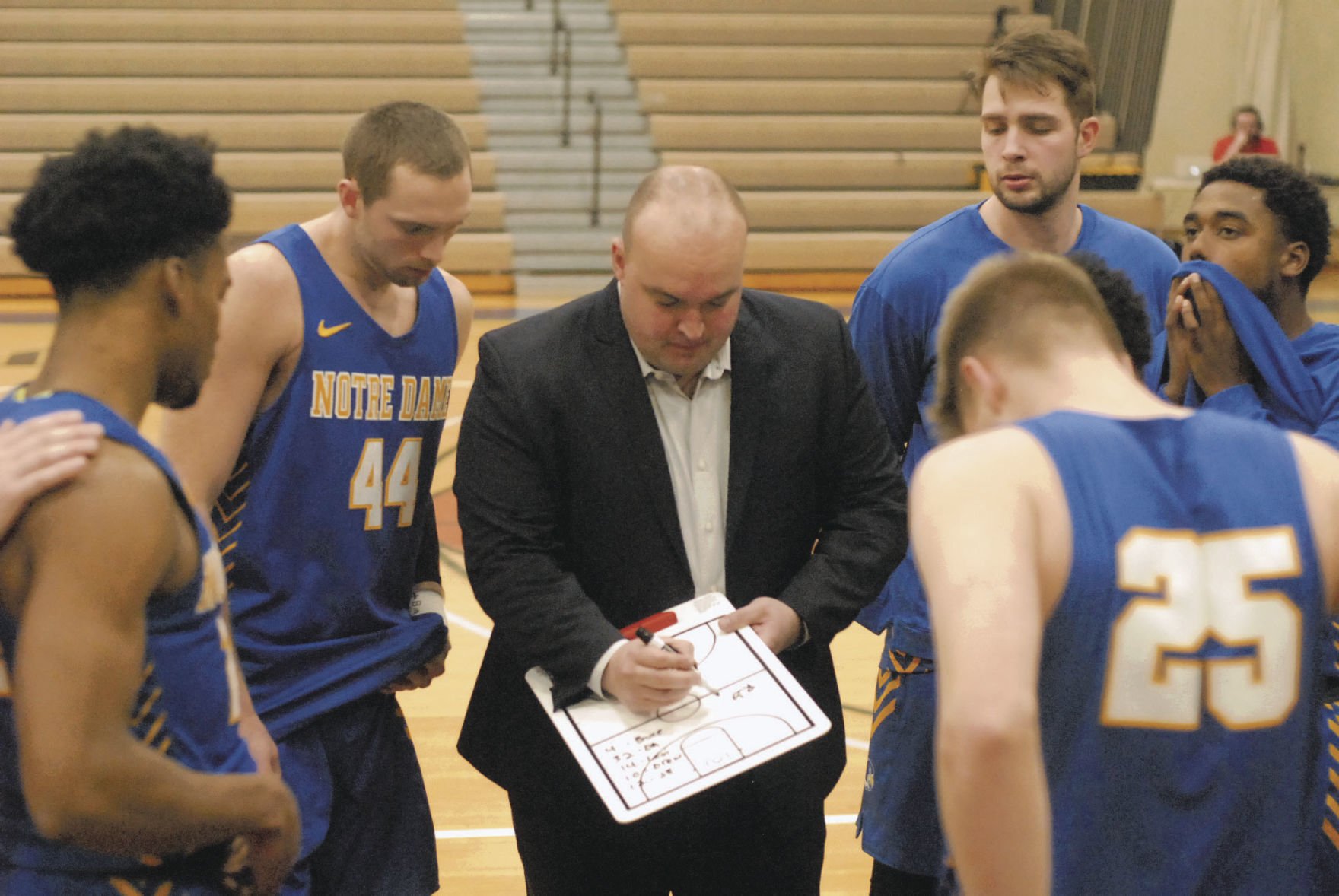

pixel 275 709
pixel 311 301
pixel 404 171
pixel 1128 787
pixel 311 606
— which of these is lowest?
pixel 275 709

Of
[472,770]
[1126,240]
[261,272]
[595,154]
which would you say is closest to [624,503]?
[261,272]

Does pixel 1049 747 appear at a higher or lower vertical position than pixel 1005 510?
lower

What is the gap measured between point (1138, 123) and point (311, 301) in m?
13.5

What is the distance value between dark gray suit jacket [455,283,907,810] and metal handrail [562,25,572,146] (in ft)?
36.8

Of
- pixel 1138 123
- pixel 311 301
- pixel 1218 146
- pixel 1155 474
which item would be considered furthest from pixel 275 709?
pixel 1138 123

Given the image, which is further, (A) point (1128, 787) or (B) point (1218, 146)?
(B) point (1218, 146)

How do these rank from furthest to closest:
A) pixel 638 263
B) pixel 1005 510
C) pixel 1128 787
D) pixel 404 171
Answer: pixel 404 171 < pixel 638 263 < pixel 1128 787 < pixel 1005 510

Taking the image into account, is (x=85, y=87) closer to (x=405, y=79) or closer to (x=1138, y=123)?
(x=405, y=79)

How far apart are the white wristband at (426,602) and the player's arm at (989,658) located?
4.83 ft

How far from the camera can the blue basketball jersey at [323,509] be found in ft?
8.43

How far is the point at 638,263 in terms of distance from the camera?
2.36 meters

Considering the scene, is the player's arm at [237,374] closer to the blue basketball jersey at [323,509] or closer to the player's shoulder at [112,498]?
the blue basketball jersey at [323,509]

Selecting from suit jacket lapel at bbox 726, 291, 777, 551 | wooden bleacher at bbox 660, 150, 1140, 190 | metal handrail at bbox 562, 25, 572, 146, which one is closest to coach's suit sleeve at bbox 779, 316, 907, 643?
suit jacket lapel at bbox 726, 291, 777, 551

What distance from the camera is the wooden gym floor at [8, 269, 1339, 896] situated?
395 centimetres
